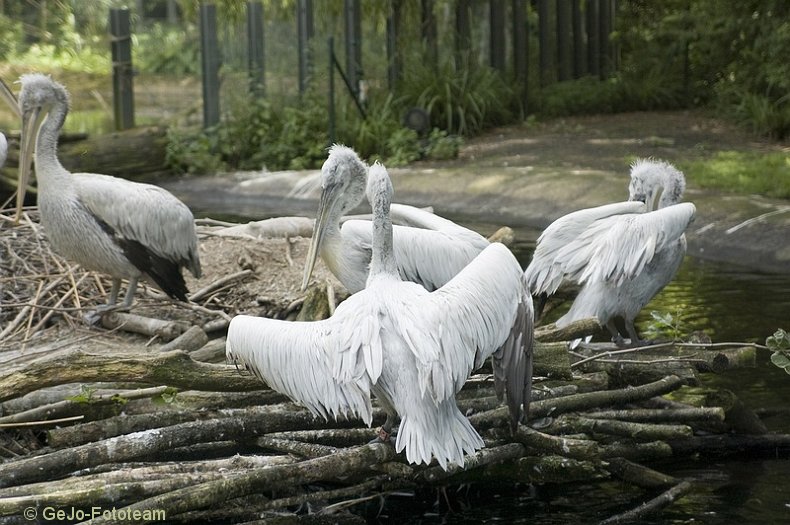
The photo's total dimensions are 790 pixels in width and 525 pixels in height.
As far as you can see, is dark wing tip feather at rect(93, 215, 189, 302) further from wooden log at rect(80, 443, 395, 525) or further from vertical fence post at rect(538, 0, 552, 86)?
vertical fence post at rect(538, 0, 552, 86)

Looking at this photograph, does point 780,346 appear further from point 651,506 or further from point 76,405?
point 76,405

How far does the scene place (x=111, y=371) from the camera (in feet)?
12.6

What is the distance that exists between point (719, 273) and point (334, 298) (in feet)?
13.5

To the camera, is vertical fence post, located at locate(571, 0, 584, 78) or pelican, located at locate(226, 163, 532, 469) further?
vertical fence post, located at locate(571, 0, 584, 78)

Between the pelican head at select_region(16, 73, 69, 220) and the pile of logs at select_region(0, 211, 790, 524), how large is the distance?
1.21 meters

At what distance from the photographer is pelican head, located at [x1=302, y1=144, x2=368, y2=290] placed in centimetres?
476

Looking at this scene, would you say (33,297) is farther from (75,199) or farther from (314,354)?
(314,354)

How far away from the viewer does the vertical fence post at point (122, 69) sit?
45.4 ft

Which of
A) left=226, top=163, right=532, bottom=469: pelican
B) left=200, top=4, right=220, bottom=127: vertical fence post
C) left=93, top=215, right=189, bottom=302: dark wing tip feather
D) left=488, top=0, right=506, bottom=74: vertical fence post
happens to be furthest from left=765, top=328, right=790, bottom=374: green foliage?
left=488, top=0, right=506, bottom=74: vertical fence post

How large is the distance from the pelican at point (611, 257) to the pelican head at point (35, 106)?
8.50 ft

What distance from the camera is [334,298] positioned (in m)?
5.64

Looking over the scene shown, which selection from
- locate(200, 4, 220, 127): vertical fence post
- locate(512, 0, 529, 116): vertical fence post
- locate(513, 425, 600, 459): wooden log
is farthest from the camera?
locate(512, 0, 529, 116): vertical fence post

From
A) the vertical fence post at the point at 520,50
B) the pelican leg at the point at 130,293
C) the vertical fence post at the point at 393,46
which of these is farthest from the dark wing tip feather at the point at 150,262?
the vertical fence post at the point at 520,50

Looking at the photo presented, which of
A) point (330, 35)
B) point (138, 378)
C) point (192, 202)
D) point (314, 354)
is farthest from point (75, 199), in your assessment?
point (330, 35)
